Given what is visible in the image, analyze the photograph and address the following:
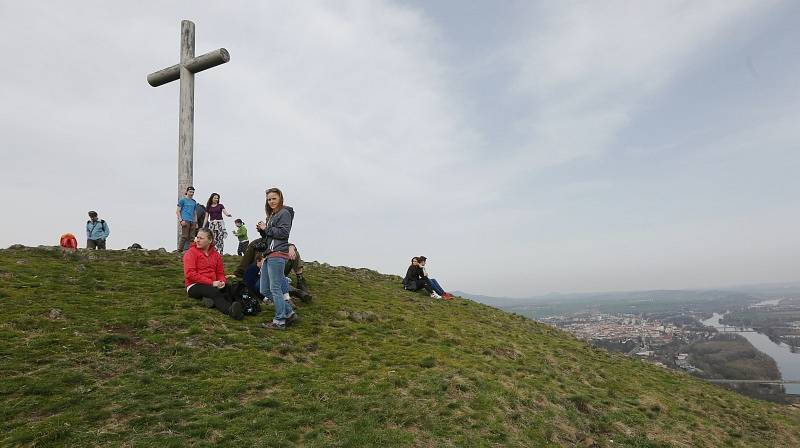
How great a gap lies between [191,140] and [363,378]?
13.4 metres

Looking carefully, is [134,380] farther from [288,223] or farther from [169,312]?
[288,223]

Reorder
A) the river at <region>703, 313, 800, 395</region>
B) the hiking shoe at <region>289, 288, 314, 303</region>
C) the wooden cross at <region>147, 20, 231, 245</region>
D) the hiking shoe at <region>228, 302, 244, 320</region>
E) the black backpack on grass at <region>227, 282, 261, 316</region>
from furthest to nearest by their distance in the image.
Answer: the river at <region>703, 313, 800, 395</region>, the wooden cross at <region>147, 20, 231, 245</region>, the hiking shoe at <region>289, 288, 314, 303</region>, the black backpack on grass at <region>227, 282, 261, 316</region>, the hiking shoe at <region>228, 302, 244, 320</region>

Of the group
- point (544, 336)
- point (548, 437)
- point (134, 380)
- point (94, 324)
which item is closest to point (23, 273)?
point (94, 324)

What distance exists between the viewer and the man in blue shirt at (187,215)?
1605 centimetres

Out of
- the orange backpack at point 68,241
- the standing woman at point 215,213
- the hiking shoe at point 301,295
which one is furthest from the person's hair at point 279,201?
the orange backpack at point 68,241

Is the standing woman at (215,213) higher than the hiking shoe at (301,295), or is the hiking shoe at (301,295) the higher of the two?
the standing woman at (215,213)

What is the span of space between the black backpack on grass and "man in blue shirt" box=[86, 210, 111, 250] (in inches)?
467

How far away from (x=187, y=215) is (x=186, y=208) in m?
0.29

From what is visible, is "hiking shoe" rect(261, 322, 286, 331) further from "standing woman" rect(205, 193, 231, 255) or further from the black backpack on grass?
"standing woman" rect(205, 193, 231, 255)

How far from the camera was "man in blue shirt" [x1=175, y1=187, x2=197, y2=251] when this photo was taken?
52.6ft

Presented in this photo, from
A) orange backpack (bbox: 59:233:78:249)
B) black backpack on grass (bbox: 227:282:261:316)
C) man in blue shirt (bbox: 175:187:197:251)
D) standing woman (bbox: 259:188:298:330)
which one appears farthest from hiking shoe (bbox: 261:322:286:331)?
orange backpack (bbox: 59:233:78:249)

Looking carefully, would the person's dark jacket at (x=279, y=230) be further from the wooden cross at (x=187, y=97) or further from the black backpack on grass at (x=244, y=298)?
the wooden cross at (x=187, y=97)

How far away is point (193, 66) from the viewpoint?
→ 16453 millimetres

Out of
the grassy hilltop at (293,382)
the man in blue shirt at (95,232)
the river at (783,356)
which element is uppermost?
the man in blue shirt at (95,232)
